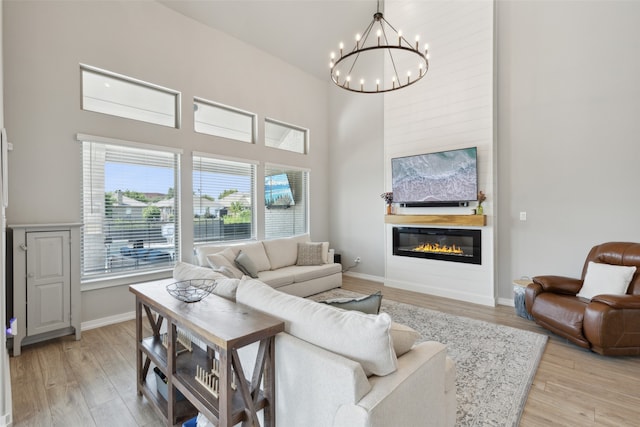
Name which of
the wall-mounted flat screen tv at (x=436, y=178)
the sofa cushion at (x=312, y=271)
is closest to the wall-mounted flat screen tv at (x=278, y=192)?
the sofa cushion at (x=312, y=271)

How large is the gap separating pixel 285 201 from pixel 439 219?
2862 millimetres

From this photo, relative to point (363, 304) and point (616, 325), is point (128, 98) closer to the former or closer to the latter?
point (363, 304)

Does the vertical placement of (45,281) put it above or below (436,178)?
below

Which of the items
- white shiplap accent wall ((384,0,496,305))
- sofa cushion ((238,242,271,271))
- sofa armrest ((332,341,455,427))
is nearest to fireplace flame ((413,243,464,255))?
white shiplap accent wall ((384,0,496,305))

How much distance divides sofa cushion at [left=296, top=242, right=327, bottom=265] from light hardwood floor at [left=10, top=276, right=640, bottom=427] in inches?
103

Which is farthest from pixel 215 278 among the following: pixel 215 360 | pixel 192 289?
pixel 215 360

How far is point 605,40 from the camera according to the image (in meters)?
3.65

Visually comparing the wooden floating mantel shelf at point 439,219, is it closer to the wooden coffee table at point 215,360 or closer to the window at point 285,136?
the window at point 285,136

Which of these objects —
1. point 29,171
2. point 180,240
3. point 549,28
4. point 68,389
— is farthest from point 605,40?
A: point 29,171

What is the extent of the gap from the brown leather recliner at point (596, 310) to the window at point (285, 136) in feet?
14.8

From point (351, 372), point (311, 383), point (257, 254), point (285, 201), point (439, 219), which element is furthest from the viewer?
point (285, 201)

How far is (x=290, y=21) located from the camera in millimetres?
4945

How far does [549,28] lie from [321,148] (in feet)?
13.4

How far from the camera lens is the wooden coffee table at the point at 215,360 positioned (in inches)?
52.4
